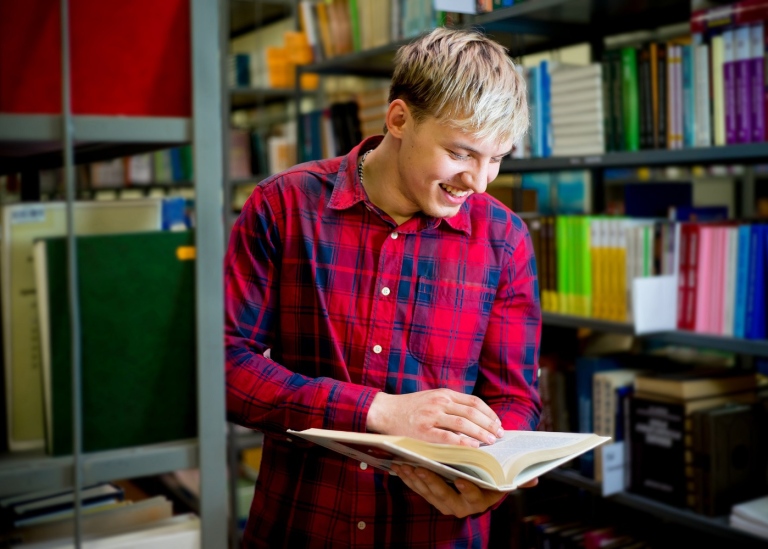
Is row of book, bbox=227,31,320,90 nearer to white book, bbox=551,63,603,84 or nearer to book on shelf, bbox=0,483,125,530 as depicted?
white book, bbox=551,63,603,84

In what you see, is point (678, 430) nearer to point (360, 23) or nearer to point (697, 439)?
point (697, 439)

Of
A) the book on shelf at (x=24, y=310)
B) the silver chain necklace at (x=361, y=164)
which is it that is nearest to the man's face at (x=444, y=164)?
the silver chain necklace at (x=361, y=164)

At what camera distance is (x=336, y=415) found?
109cm

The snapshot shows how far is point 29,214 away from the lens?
0.95 meters

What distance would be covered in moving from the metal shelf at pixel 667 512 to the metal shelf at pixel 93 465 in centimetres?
146

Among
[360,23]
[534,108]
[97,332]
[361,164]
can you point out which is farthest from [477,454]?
[360,23]

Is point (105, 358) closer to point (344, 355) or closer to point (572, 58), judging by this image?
point (344, 355)

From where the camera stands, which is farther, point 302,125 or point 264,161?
point 264,161

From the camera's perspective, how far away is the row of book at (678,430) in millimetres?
2002

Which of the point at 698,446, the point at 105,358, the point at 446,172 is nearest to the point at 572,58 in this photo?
the point at 698,446

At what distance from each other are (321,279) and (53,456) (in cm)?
45

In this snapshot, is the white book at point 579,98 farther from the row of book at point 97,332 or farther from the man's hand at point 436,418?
the row of book at point 97,332

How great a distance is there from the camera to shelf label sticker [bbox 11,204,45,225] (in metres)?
0.94

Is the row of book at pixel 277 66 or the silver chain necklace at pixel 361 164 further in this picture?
the row of book at pixel 277 66
